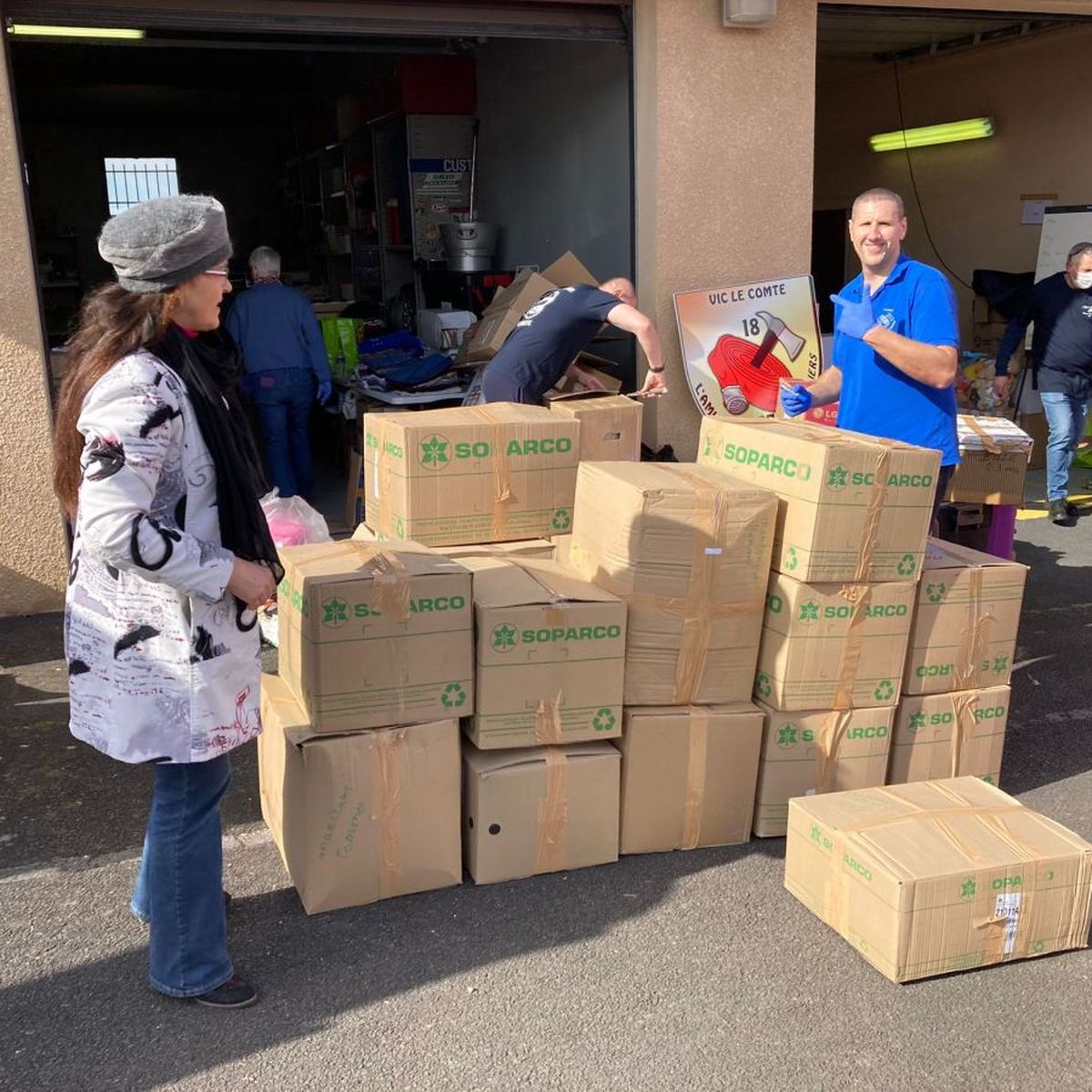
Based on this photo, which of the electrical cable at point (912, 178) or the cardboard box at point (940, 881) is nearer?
the cardboard box at point (940, 881)

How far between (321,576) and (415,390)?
172 inches

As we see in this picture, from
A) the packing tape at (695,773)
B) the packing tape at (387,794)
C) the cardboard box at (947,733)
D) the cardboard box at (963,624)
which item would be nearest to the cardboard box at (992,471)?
the cardboard box at (963,624)

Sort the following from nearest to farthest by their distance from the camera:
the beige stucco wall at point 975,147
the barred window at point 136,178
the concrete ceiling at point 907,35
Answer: the concrete ceiling at point 907,35
the beige stucco wall at point 975,147
the barred window at point 136,178

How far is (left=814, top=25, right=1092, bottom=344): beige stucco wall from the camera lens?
9156 mm

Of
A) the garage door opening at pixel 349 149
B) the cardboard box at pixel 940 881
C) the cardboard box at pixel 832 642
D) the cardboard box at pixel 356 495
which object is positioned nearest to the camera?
the cardboard box at pixel 940 881

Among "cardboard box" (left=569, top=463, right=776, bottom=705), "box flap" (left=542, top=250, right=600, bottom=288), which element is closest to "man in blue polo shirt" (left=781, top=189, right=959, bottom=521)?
"cardboard box" (left=569, top=463, right=776, bottom=705)

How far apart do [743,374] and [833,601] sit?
3.30m

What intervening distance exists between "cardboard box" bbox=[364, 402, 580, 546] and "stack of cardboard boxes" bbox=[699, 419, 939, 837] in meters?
0.65

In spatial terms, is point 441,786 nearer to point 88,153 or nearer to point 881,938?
point 881,938

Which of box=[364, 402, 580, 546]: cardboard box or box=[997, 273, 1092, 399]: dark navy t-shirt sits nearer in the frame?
box=[364, 402, 580, 546]: cardboard box

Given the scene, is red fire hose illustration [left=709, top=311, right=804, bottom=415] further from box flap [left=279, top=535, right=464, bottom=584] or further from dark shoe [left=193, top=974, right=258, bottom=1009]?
dark shoe [left=193, top=974, right=258, bottom=1009]

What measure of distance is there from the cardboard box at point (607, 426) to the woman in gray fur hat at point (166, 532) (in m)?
1.95

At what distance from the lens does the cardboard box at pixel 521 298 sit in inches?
251

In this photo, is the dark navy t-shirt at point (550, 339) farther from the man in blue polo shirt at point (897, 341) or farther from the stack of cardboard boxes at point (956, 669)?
the stack of cardboard boxes at point (956, 669)
